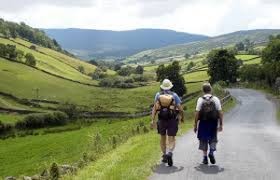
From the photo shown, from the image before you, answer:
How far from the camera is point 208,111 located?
50.3 feet

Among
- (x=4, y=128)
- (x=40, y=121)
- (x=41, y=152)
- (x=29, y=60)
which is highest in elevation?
(x=29, y=60)

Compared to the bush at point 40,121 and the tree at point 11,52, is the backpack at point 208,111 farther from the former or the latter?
the tree at point 11,52

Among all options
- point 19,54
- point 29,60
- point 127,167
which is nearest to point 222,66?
point 29,60

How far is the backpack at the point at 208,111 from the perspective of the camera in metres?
15.4

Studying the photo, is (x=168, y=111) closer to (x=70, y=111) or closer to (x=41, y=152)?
(x=41, y=152)

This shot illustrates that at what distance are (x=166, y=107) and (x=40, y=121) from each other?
75.5 meters

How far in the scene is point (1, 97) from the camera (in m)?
125

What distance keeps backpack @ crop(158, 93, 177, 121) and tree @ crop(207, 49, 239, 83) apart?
4214 inches

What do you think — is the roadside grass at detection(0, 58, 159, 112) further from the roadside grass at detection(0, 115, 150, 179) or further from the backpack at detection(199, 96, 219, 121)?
the backpack at detection(199, 96, 219, 121)

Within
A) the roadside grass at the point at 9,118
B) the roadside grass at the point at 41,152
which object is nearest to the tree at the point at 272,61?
the roadside grass at the point at 41,152

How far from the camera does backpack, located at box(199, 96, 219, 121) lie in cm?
1536

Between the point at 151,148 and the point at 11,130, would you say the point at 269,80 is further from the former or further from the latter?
the point at 151,148

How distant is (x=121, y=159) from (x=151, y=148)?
276 cm

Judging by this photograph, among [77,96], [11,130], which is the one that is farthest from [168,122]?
[77,96]
